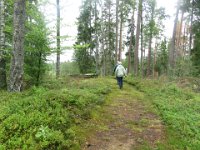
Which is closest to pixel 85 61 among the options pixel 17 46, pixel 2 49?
pixel 2 49

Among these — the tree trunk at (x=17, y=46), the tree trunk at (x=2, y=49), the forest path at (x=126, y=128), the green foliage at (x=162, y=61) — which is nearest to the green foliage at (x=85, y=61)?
the green foliage at (x=162, y=61)

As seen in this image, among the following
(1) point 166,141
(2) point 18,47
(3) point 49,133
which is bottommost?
(1) point 166,141

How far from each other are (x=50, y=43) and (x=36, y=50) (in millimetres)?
811

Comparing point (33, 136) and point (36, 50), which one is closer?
point (33, 136)

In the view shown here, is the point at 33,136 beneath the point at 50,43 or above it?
beneath

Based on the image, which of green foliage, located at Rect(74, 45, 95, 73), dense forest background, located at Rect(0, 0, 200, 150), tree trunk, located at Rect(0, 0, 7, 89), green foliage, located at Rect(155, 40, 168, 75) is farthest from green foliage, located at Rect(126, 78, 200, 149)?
green foliage, located at Rect(155, 40, 168, 75)

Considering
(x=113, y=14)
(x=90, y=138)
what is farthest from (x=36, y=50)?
(x=113, y=14)

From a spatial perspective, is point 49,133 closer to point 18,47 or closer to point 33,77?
point 18,47

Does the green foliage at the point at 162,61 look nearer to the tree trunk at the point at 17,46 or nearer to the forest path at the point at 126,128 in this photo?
the forest path at the point at 126,128

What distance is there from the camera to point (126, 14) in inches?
1219

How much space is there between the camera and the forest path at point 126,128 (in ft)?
20.5

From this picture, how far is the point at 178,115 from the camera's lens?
871 cm

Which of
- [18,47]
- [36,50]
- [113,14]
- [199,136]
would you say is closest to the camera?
[199,136]

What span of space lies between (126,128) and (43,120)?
2.59 meters
